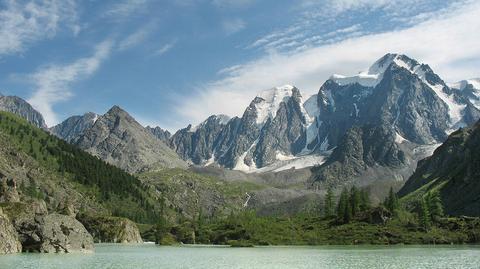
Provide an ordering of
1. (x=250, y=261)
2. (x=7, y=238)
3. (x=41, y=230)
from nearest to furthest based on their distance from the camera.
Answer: (x=250, y=261)
(x=7, y=238)
(x=41, y=230)

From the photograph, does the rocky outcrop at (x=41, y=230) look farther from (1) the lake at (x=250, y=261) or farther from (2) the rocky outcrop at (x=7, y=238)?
(1) the lake at (x=250, y=261)

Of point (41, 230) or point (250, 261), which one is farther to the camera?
point (41, 230)

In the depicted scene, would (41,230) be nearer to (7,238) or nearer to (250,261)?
(7,238)

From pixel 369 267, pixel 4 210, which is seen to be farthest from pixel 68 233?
pixel 369 267

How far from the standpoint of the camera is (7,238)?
113250 millimetres

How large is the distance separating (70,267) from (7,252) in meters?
40.6

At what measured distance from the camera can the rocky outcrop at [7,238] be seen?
365 feet

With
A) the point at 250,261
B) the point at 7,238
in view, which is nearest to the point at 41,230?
the point at 7,238

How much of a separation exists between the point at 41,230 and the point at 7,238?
9827mm

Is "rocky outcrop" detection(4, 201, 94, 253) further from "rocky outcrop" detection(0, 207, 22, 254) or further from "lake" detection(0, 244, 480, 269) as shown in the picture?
"lake" detection(0, 244, 480, 269)

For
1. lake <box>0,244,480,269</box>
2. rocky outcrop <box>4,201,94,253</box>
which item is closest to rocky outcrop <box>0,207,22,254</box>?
rocky outcrop <box>4,201,94,253</box>

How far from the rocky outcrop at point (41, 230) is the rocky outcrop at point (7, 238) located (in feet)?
8.89

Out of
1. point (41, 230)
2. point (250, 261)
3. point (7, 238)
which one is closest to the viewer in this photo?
point (250, 261)

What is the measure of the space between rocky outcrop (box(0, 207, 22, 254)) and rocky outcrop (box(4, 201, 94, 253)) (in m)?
2.71
